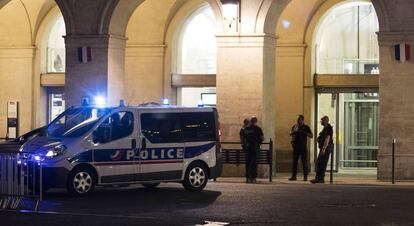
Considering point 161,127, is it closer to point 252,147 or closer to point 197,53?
point 252,147

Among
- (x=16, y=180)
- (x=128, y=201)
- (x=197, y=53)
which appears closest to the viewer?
(x=16, y=180)

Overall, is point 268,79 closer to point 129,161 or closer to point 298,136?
point 298,136

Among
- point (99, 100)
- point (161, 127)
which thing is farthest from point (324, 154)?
point (99, 100)

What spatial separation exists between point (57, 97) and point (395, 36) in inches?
511

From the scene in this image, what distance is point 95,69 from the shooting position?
Answer: 27.3m

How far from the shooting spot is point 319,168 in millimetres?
24172

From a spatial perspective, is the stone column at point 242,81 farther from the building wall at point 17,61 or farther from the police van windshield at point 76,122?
the building wall at point 17,61

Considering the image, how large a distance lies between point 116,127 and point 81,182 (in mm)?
1391

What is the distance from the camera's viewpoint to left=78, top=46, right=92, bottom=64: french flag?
2717 centimetres

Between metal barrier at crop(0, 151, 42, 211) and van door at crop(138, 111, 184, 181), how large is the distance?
11.9 ft

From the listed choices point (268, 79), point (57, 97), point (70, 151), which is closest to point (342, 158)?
point (268, 79)

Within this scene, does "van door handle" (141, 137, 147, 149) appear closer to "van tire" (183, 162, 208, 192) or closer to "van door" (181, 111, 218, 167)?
"van door" (181, 111, 218, 167)

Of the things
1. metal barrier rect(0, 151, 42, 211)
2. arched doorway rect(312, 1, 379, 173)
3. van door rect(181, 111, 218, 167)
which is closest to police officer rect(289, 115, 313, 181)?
van door rect(181, 111, 218, 167)

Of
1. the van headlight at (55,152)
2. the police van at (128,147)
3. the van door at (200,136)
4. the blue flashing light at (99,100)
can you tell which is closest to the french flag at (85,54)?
the blue flashing light at (99,100)
